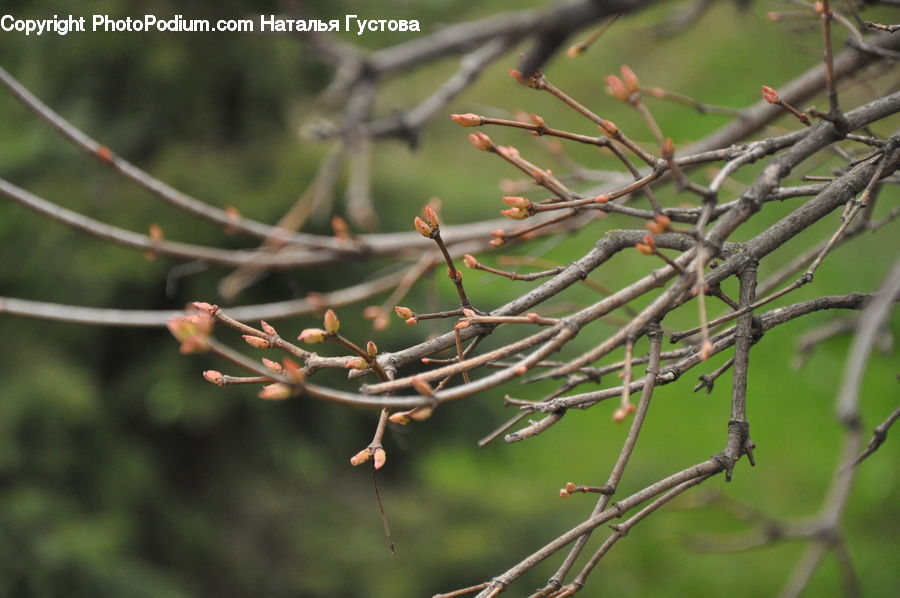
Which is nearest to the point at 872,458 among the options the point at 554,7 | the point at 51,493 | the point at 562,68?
the point at 554,7

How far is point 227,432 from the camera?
3.23m

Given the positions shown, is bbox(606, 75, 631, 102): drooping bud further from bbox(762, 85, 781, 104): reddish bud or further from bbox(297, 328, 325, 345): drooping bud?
bbox(297, 328, 325, 345): drooping bud

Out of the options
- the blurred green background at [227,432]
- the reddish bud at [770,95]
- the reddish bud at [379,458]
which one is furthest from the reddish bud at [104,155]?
the reddish bud at [770,95]

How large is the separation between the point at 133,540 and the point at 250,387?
72 cm

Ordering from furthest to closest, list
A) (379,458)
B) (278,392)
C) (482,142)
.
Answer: (482,142) → (379,458) → (278,392)

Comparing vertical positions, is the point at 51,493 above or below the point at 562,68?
below

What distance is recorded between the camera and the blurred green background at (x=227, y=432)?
2.75 meters

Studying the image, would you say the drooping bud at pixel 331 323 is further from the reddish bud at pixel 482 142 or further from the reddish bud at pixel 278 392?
the reddish bud at pixel 482 142

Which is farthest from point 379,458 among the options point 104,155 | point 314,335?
point 104,155

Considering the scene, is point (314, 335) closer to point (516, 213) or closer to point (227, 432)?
point (516, 213)

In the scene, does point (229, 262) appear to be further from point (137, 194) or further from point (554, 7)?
point (137, 194)

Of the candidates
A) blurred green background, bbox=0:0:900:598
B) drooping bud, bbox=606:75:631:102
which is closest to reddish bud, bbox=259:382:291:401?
drooping bud, bbox=606:75:631:102

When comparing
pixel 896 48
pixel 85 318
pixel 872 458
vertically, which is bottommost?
pixel 872 458

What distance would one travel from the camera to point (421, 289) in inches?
146
